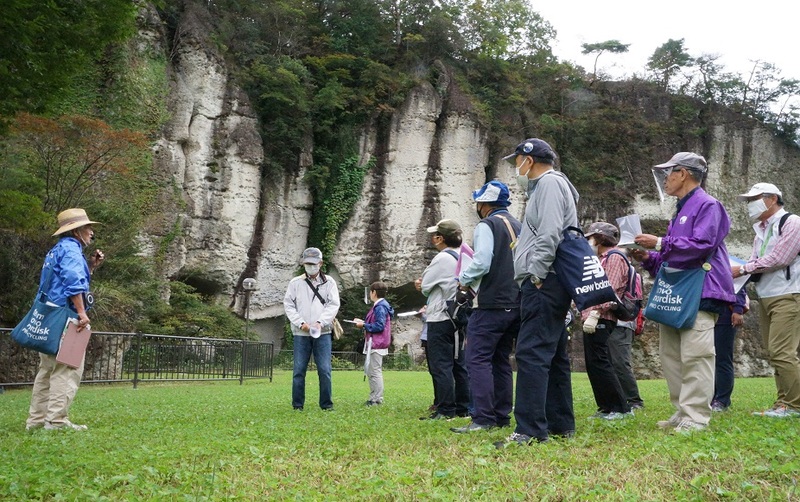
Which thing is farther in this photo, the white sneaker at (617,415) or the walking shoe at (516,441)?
the white sneaker at (617,415)

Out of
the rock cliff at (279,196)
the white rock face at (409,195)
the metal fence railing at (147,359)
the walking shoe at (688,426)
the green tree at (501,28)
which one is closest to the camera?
the walking shoe at (688,426)

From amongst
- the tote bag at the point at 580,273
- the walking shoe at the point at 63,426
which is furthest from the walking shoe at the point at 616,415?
the walking shoe at the point at 63,426

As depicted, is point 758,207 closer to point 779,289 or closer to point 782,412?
point 779,289

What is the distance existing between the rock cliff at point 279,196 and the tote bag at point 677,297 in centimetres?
2394

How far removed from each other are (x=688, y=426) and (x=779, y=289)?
6.91 feet

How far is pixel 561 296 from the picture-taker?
465 centimetres

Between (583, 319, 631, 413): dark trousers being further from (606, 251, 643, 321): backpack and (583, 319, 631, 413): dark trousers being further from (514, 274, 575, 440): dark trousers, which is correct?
(514, 274, 575, 440): dark trousers

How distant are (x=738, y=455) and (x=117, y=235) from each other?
21.5 metres

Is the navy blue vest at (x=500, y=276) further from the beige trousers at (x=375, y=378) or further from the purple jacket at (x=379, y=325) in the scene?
the purple jacket at (x=379, y=325)

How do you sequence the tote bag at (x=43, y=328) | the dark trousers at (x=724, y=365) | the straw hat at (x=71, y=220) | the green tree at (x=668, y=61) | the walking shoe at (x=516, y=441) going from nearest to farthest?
the walking shoe at (x=516, y=441), the tote bag at (x=43, y=328), the straw hat at (x=71, y=220), the dark trousers at (x=724, y=365), the green tree at (x=668, y=61)

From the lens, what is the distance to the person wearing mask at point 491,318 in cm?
552

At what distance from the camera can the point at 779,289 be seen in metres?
6.13

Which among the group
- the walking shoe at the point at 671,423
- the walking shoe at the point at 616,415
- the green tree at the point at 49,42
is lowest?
the walking shoe at the point at 616,415

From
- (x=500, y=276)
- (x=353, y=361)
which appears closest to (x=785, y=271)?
(x=500, y=276)
